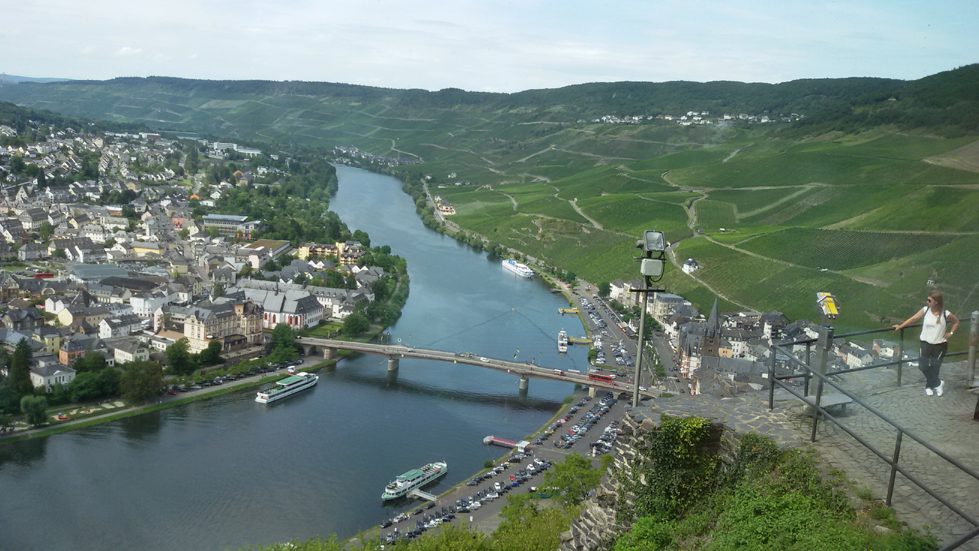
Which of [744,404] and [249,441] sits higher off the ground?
[744,404]

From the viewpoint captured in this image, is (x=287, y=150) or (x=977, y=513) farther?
(x=287, y=150)

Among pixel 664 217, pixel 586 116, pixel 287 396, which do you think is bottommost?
pixel 287 396

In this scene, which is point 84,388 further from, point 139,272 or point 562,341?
point 562,341

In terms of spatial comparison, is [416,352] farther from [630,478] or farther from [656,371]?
[630,478]

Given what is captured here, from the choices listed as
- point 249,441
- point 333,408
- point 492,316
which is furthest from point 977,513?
point 492,316

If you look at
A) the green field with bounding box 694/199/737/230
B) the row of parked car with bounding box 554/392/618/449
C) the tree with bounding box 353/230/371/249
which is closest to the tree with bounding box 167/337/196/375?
the row of parked car with bounding box 554/392/618/449

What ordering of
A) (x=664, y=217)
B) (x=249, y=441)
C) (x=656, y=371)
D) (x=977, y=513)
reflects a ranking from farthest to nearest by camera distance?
1. (x=664, y=217)
2. (x=656, y=371)
3. (x=249, y=441)
4. (x=977, y=513)

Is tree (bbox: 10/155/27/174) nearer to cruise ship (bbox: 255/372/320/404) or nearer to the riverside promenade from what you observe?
cruise ship (bbox: 255/372/320/404)
